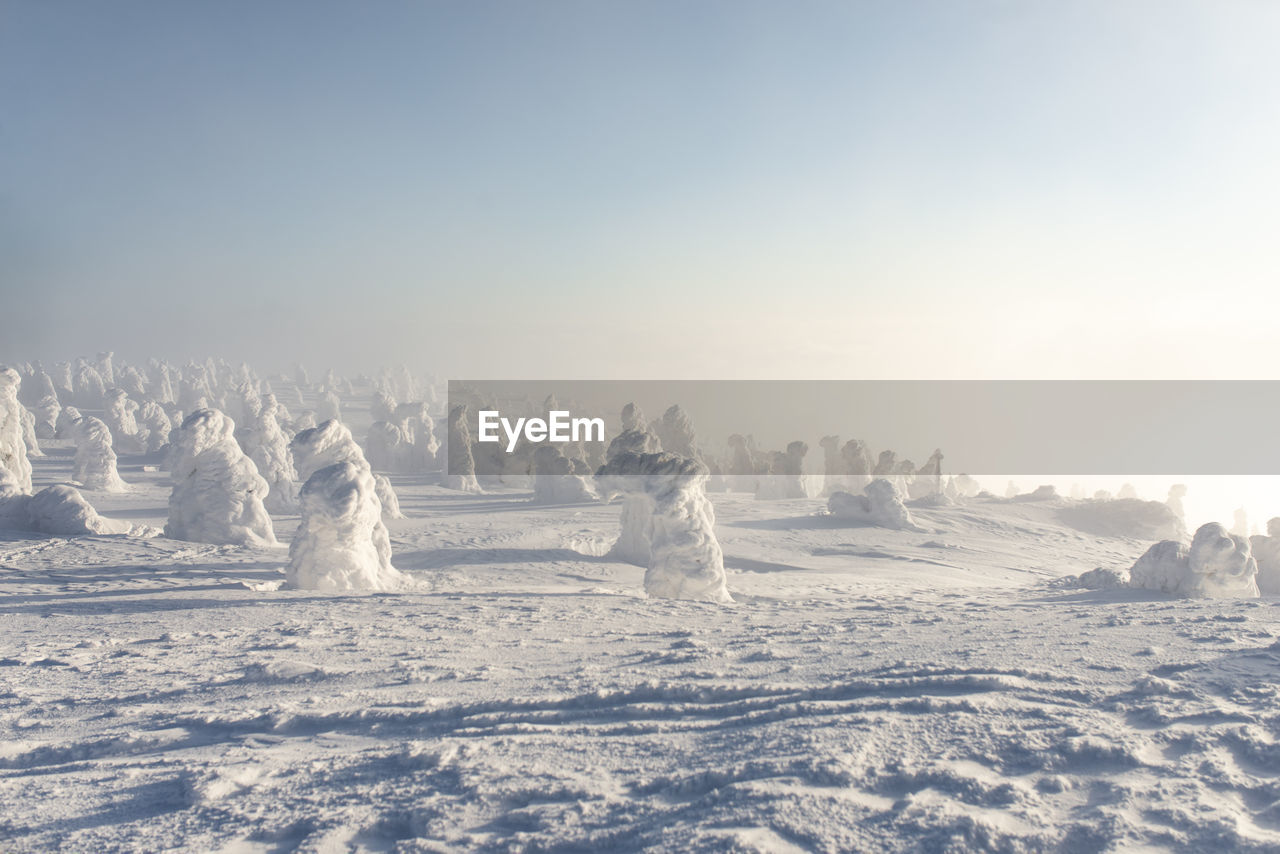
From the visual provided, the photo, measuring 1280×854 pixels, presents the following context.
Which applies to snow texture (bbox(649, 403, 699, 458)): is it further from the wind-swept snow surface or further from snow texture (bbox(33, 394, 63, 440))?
snow texture (bbox(33, 394, 63, 440))

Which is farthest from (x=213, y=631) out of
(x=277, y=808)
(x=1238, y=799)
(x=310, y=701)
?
(x=1238, y=799)

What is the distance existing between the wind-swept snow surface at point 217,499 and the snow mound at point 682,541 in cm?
945

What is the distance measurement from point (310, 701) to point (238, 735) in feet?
2.24

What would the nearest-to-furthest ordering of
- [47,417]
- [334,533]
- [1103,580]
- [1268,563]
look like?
[334,533] → [1103,580] → [1268,563] → [47,417]

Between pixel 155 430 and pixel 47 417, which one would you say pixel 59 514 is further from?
pixel 47 417

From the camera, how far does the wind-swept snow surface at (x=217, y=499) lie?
15.5m

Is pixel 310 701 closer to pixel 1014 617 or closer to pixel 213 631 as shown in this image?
pixel 213 631

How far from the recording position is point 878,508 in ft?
83.8

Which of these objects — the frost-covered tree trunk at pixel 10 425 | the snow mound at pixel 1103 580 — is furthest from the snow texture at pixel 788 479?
the frost-covered tree trunk at pixel 10 425

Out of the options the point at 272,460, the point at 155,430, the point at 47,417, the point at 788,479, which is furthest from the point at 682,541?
the point at 47,417

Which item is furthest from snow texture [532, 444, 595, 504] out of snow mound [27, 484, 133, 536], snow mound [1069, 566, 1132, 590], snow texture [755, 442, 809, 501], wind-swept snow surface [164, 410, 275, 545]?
snow mound [1069, 566, 1132, 590]

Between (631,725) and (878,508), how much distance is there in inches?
882

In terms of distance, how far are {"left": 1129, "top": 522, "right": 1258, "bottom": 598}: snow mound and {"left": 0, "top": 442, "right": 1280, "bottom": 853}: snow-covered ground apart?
88cm

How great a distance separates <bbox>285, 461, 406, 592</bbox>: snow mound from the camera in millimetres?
11273
